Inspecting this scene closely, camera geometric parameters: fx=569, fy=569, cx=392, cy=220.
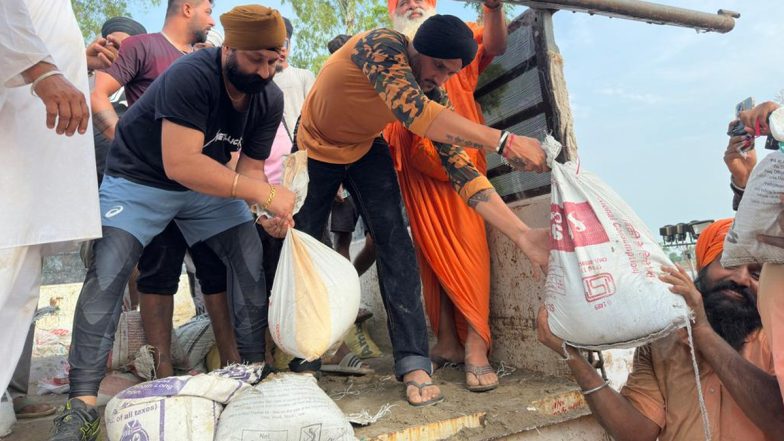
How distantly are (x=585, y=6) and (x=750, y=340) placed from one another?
4.79 feet

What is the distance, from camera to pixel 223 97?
82.9 inches

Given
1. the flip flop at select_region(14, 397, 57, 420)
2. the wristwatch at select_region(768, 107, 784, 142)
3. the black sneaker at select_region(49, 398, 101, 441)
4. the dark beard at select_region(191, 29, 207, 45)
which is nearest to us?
the wristwatch at select_region(768, 107, 784, 142)

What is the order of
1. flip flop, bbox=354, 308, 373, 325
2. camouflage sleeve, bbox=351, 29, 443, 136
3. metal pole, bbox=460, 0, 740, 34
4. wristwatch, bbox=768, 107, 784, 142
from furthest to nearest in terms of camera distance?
1. flip flop, bbox=354, 308, 373, 325
2. metal pole, bbox=460, 0, 740, 34
3. camouflage sleeve, bbox=351, 29, 443, 136
4. wristwatch, bbox=768, 107, 784, 142

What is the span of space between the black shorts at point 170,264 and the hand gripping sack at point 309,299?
0.68 m

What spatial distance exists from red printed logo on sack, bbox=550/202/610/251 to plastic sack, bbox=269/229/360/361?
72 cm

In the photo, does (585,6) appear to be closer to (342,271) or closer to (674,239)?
(674,239)

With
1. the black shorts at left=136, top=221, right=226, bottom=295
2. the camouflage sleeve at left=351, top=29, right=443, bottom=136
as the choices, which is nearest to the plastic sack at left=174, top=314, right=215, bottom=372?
the black shorts at left=136, top=221, right=226, bottom=295

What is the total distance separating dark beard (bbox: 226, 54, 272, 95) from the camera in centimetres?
204

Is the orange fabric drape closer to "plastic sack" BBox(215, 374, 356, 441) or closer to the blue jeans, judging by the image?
the blue jeans

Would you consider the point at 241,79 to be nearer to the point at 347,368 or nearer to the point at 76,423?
the point at 76,423

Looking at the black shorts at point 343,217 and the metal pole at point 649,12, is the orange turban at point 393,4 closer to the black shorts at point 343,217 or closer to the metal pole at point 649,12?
the metal pole at point 649,12

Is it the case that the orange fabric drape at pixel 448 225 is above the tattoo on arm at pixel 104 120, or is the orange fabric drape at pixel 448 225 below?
below

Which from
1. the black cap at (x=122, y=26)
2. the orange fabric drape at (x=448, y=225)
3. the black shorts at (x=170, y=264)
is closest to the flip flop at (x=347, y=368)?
the orange fabric drape at (x=448, y=225)

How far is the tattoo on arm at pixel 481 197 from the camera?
2.28 meters
